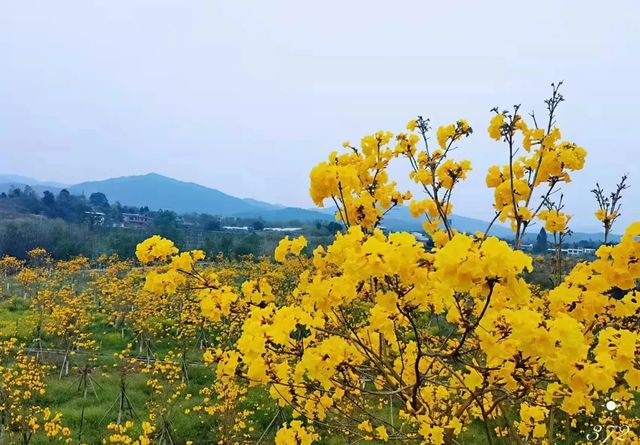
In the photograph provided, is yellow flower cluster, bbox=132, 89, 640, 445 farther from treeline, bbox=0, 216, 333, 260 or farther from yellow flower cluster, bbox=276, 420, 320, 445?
treeline, bbox=0, 216, 333, 260

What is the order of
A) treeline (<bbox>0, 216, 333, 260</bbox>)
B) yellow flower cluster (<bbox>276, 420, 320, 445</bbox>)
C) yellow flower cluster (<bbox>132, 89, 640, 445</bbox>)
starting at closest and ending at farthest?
yellow flower cluster (<bbox>132, 89, 640, 445</bbox>)
yellow flower cluster (<bbox>276, 420, 320, 445</bbox>)
treeline (<bbox>0, 216, 333, 260</bbox>)

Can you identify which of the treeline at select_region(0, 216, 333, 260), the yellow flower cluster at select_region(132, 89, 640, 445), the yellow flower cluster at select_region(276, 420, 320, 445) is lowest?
the treeline at select_region(0, 216, 333, 260)

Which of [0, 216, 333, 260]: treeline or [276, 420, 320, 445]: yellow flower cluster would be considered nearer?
[276, 420, 320, 445]: yellow flower cluster

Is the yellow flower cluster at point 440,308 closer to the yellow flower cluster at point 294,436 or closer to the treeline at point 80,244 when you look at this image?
the yellow flower cluster at point 294,436

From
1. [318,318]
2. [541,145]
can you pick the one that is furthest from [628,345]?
[541,145]

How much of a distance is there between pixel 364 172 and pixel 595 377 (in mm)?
2362

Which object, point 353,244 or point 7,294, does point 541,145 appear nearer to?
point 353,244

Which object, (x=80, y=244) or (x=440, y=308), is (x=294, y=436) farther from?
(x=80, y=244)

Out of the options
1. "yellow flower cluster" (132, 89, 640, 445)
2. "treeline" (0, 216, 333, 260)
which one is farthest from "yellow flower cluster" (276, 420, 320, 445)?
"treeline" (0, 216, 333, 260)

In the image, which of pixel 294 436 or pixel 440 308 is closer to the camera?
pixel 440 308

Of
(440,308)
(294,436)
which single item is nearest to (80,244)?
(294,436)

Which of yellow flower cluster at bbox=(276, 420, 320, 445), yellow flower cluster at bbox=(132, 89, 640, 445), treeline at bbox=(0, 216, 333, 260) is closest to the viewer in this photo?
yellow flower cluster at bbox=(132, 89, 640, 445)

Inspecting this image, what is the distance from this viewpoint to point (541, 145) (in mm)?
3756

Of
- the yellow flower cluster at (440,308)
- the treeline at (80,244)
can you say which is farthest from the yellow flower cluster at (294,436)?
the treeline at (80,244)
